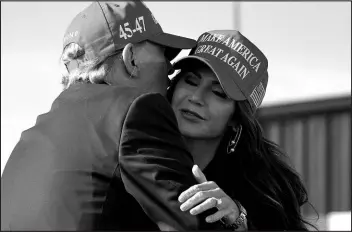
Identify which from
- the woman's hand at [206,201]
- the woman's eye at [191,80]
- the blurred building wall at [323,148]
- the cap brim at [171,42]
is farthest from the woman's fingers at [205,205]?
the blurred building wall at [323,148]

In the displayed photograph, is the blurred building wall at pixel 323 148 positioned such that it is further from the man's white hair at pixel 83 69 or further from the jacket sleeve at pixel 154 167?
the jacket sleeve at pixel 154 167

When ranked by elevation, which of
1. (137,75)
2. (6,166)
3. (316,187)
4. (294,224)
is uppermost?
(137,75)

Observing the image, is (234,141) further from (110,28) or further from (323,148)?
(323,148)

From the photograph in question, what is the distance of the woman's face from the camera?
12.9 ft

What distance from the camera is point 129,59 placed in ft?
11.1

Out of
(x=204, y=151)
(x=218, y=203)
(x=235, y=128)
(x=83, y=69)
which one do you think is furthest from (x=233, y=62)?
A: (x=218, y=203)

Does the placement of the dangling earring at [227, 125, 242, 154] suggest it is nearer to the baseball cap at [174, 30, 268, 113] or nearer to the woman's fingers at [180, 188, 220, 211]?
the baseball cap at [174, 30, 268, 113]

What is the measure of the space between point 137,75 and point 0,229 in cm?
79

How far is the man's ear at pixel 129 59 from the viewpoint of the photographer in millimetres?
3357

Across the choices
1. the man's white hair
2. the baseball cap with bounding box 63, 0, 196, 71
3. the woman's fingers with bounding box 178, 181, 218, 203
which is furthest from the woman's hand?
the baseball cap with bounding box 63, 0, 196, 71

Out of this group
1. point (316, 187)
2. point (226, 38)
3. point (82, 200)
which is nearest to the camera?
point (82, 200)

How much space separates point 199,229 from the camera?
2.90 m

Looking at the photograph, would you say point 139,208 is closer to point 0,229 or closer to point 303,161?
point 0,229

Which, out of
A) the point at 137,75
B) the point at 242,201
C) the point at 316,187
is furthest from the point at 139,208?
the point at 316,187
